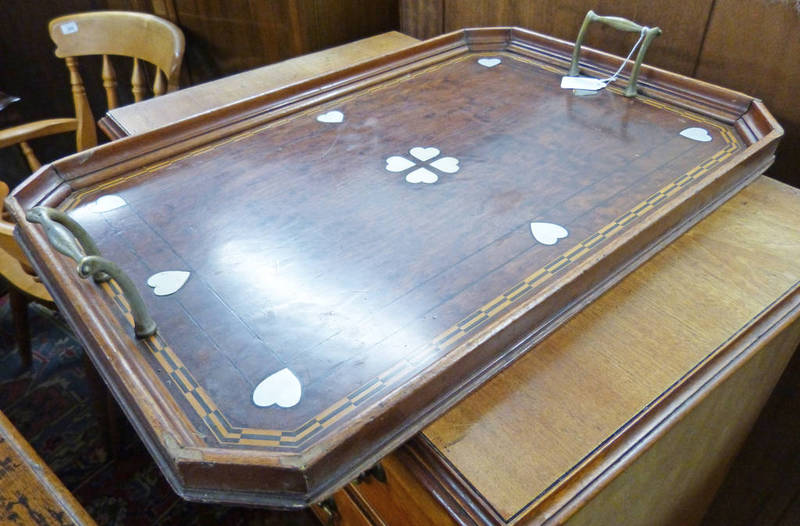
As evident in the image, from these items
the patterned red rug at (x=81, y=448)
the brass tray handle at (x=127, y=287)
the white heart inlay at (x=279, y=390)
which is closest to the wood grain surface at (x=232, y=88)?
the brass tray handle at (x=127, y=287)

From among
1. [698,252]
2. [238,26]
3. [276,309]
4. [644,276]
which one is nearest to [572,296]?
[644,276]

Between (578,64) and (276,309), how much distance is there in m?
0.98

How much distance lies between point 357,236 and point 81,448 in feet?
4.76

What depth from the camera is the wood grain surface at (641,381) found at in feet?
2.37

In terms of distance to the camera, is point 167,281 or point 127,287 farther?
point 167,281

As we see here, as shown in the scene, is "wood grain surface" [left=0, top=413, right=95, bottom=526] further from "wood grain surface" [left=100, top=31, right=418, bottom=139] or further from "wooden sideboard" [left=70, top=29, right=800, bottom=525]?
"wood grain surface" [left=100, top=31, right=418, bottom=139]

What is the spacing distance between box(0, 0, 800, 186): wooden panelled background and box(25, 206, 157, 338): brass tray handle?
1.26m

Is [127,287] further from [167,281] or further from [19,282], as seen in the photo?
[19,282]

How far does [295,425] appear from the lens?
0.67m

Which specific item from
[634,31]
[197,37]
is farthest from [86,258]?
[197,37]

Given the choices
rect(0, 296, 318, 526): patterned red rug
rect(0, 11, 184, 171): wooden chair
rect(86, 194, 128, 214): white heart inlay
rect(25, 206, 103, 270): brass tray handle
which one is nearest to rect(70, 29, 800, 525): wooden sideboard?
rect(25, 206, 103, 270): brass tray handle

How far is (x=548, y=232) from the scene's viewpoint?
94cm

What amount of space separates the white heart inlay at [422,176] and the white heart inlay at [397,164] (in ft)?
0.07

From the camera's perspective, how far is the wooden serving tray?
27.0 inches
